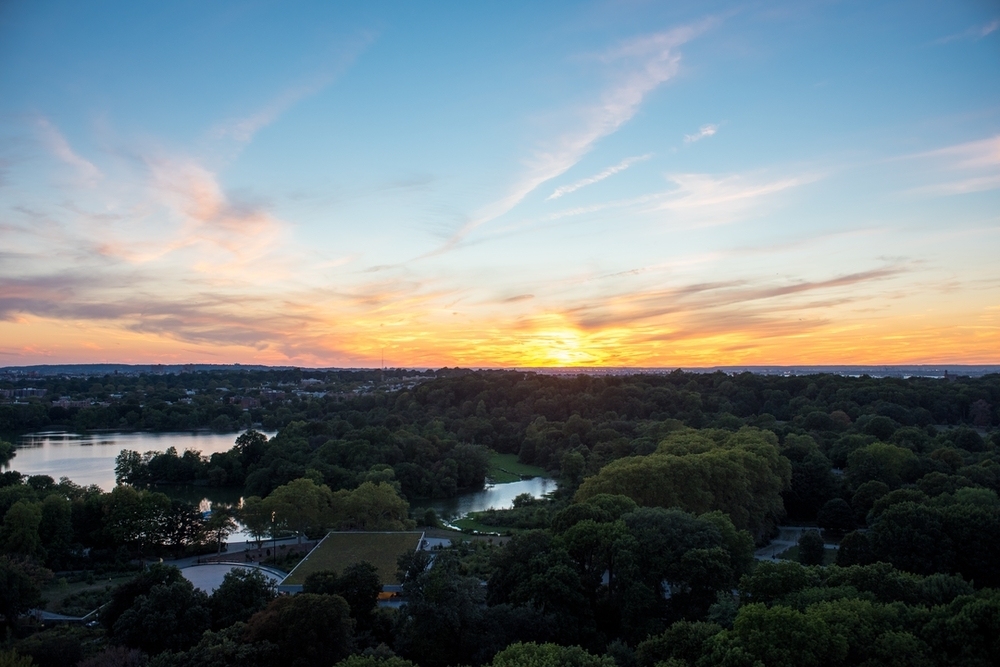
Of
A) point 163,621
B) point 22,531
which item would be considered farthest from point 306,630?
point 22,531

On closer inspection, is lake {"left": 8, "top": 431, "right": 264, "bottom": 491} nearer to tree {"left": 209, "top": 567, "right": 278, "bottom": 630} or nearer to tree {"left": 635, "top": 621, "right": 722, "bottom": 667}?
tree {"left": 209, "top": 567, "right": 278, "bottom": 630}

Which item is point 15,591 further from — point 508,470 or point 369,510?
point 508,470

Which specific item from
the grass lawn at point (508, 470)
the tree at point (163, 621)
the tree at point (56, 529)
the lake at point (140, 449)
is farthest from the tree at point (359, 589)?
the grass lawn at point (508, 470)

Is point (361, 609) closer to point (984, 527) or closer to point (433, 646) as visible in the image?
point (433, 646)

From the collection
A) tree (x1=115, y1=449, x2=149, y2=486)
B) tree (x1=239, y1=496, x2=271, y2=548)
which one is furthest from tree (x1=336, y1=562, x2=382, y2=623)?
tree (x1=115, y1=449, x2=149, y2=486)

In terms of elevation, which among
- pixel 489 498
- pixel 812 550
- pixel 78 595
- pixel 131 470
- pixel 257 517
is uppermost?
pixel 257 517

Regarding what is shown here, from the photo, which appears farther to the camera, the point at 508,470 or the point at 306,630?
the point at 508,470

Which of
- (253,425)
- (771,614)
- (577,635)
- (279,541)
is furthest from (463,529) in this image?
(253,425)
